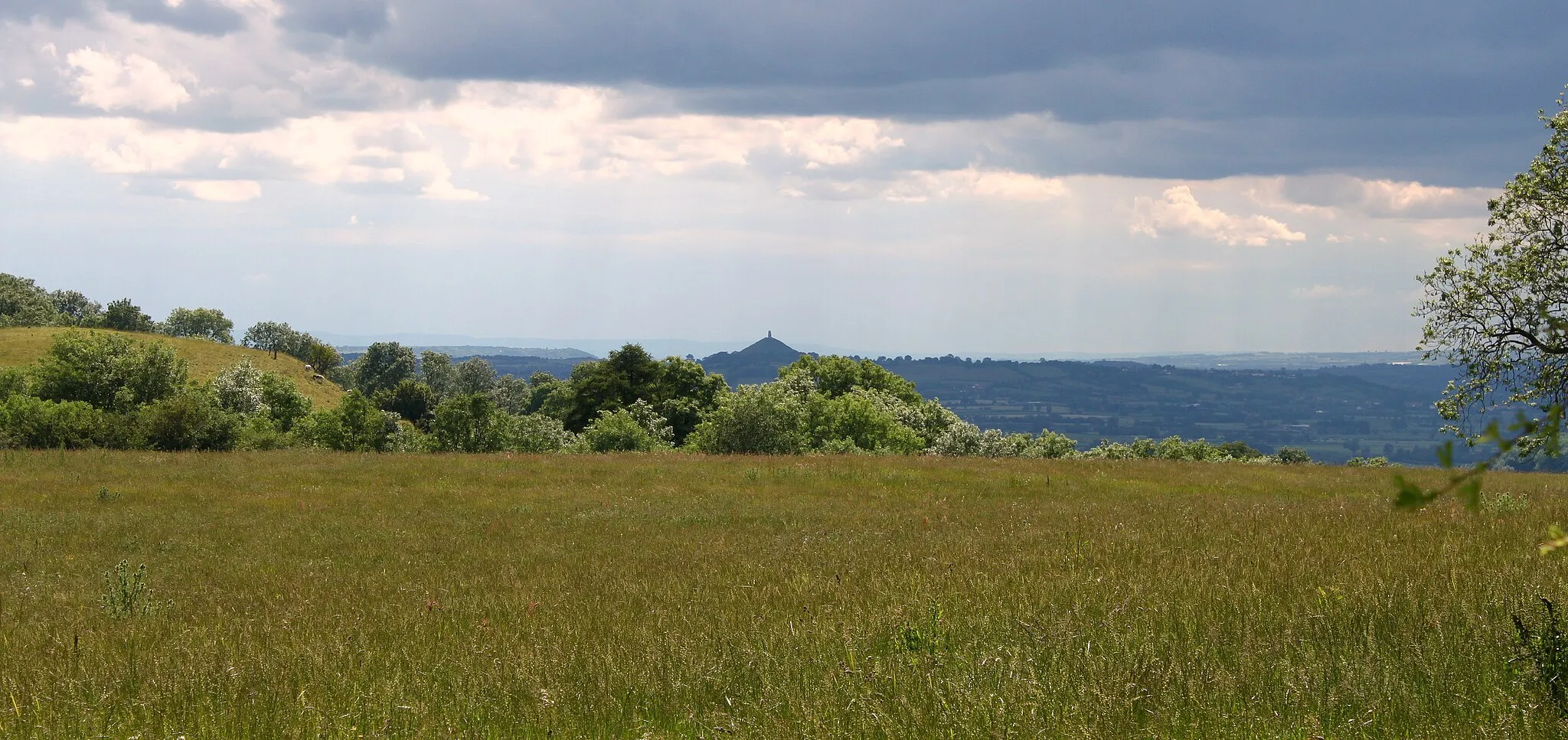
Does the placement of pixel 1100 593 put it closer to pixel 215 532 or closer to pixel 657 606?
pixel 657 606

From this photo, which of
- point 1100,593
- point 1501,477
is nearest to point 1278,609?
point 1100,593

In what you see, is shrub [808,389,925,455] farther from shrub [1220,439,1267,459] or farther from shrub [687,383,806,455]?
shrub [1220,439,1267,459]

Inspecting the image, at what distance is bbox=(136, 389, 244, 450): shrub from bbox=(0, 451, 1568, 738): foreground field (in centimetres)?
1949

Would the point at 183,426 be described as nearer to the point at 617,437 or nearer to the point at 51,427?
the point at 51,427

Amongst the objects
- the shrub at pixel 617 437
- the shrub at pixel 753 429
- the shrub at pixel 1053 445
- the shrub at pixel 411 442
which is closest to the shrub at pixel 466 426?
the shrub at pixel 411 442

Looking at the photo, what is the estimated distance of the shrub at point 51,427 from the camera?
1405 inches

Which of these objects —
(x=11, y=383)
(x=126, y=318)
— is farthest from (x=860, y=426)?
(x=126, y=318)

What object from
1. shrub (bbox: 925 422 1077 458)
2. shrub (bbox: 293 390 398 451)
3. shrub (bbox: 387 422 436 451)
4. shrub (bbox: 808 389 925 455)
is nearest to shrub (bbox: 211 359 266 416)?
shrub (bbox: 387 422 436 451)

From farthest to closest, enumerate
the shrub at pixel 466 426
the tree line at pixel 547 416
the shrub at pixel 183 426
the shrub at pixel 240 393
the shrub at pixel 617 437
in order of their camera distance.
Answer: the shrub at pixel 240 393, the shrub at pixel 617 437, the shrub at pixel 466 426, the tree line at pixel 547 416, the shrub at pixel 183 426

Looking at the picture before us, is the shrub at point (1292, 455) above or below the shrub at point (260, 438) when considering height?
below

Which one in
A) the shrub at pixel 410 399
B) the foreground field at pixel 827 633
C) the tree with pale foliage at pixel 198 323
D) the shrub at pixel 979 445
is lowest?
the shrub at pixel 410 399

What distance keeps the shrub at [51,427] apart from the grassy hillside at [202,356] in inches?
2333

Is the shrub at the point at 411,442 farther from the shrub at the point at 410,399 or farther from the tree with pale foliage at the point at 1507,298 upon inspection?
the shrub at the point at 410,399

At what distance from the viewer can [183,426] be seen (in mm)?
36719
